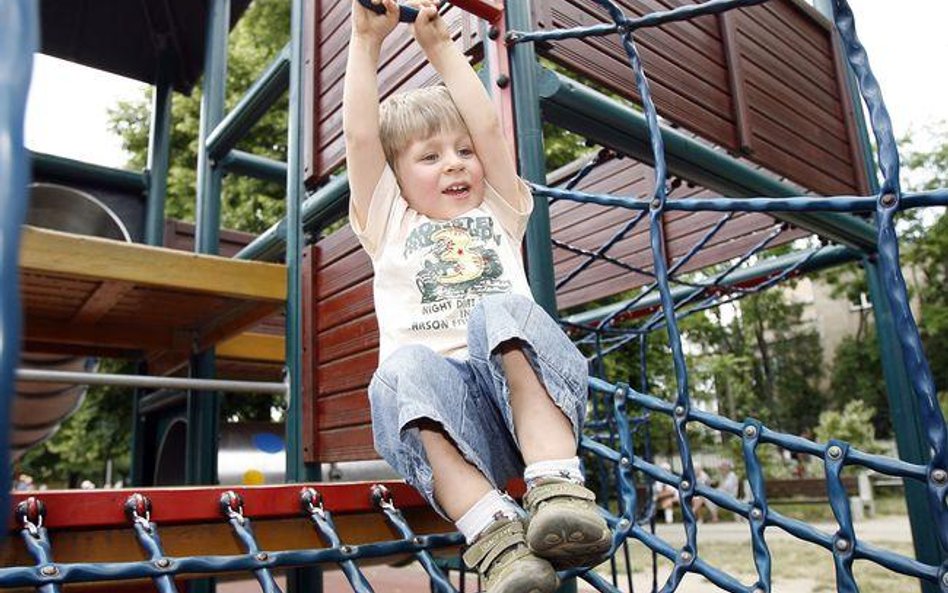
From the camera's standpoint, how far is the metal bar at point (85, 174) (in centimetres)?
535

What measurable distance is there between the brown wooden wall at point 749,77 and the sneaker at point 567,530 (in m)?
1.47

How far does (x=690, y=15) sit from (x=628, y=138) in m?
0.97

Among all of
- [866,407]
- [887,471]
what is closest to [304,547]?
[887,471]

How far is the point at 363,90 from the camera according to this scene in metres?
1.56

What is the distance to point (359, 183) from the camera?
63.7 inches

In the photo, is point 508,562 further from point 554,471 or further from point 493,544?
point 554,471

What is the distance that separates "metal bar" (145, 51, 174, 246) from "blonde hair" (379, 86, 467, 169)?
14.5ft

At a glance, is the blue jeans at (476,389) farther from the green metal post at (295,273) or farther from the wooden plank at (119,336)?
the wooden plank at (119,336)

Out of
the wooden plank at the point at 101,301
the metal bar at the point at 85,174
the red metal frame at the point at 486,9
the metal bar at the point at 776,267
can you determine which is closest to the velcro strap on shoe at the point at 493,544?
the red metal frame at the point at 486,9

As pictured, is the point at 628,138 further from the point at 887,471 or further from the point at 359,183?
the point at 887,471

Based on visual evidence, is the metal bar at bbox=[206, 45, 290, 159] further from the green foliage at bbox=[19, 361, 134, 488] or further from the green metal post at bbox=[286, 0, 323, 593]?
the green foliage at bbox=[19, 361, 134, 488]

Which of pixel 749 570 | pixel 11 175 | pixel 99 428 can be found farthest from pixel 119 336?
pixel 99 428

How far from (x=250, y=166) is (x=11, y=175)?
4.81 m

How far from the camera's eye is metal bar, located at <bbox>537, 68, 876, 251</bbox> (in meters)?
2.23
